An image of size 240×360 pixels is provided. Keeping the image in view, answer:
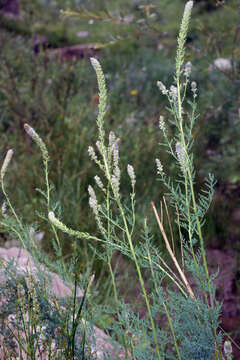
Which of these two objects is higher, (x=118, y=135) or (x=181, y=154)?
(x=181, y=154)

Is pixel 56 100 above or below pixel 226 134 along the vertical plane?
above

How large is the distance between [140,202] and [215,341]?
2443 mm

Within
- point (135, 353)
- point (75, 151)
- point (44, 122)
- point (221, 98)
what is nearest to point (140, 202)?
point (75, 151)

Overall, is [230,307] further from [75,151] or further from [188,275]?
[75,151]

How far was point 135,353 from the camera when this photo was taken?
1.46 m

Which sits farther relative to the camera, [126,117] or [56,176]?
[126,117]

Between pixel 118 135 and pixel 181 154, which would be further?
pixel 118 135

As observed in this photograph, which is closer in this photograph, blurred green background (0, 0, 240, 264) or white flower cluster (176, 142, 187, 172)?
white flower cluster (176, 142, 187, 172)

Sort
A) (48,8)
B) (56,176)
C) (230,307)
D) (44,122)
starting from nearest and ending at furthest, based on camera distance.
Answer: (230,307) → (56,176) → (44,122) → (48,8)

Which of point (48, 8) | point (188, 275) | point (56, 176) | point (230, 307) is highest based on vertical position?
point (48, 8)

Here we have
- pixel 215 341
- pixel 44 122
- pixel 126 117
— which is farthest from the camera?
pixel 126 117

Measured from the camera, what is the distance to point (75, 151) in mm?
3875

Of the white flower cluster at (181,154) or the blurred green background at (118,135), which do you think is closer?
the white flower cluster at (181,154)

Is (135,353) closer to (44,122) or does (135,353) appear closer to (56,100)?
(44,122)
